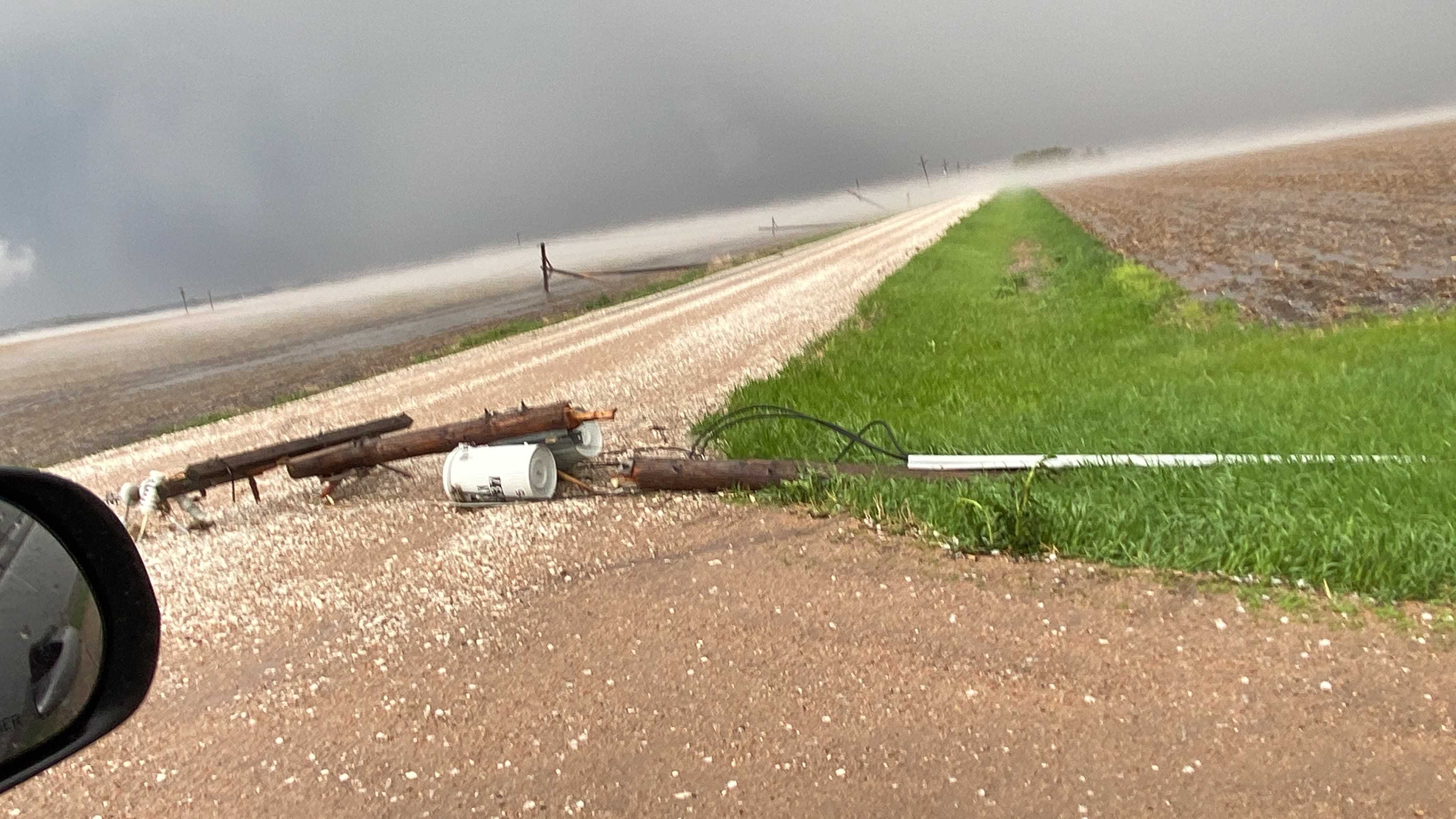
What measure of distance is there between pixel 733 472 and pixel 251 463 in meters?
4.32

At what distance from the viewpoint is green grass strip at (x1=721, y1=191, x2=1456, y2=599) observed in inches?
197

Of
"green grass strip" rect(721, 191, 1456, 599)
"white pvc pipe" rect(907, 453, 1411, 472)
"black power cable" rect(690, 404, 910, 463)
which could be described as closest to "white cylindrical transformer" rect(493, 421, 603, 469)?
"black power cable" rect(690, 404, 910, 463)

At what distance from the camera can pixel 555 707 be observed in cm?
428

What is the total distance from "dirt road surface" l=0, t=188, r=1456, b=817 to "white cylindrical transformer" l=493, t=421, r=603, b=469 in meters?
0.89

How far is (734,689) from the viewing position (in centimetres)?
429

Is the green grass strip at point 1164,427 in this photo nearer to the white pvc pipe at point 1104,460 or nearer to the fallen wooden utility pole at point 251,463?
the white pvc pipe at point 1104,460

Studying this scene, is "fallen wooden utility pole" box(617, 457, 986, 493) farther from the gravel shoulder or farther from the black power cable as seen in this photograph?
the gravel shoulder

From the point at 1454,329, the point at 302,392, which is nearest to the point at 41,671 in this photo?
the point at 1454,329

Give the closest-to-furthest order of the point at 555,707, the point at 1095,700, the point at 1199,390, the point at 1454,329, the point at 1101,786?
the point at 1101,786 → the point at 1095,700 → the point at 555,707 → the point at 1199,390 → the point at 1454,329

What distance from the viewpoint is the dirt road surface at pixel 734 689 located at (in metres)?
3.45

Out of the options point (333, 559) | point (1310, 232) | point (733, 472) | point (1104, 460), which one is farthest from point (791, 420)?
point (1310, 232)

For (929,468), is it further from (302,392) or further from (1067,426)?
(302,392)

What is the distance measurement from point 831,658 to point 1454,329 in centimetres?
840

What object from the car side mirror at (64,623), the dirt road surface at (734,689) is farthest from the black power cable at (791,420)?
the car side mirror at (64,623)
